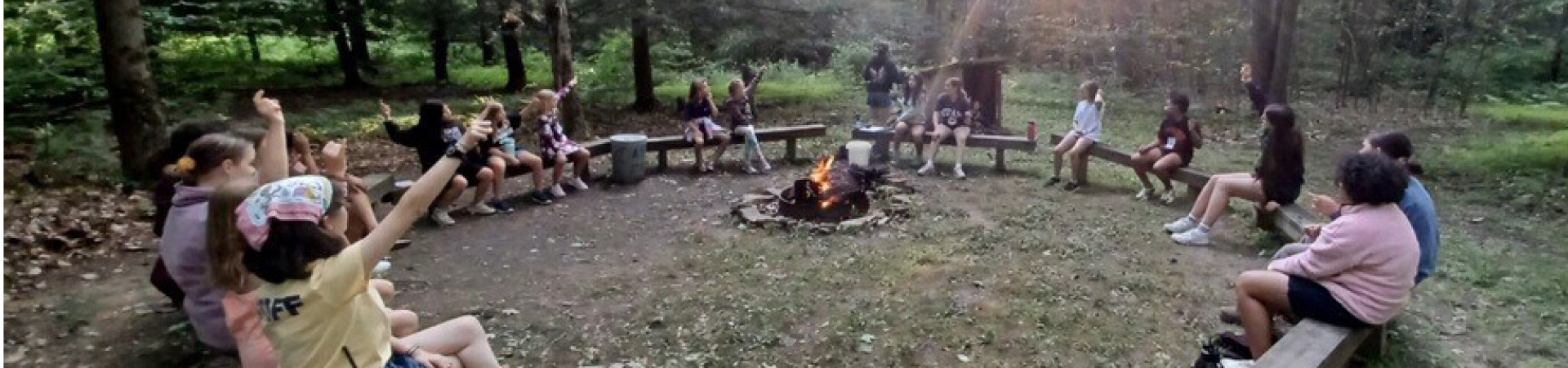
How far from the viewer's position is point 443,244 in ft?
23.0

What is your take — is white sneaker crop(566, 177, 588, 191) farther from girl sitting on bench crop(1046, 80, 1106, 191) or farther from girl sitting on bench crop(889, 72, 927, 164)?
girl sitting on bench crop(1046, 80, 1106, 191)

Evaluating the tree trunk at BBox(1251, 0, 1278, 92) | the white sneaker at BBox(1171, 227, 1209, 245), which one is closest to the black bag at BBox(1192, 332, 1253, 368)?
the white sneaker at BBox(1171, 227, 1209, 245)

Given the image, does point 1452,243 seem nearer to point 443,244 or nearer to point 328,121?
point 443,244

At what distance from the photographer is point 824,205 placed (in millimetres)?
7668

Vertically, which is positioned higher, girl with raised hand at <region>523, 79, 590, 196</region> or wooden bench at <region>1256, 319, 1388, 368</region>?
girl with raised hand at <region>523, 79, 590, 196</region>

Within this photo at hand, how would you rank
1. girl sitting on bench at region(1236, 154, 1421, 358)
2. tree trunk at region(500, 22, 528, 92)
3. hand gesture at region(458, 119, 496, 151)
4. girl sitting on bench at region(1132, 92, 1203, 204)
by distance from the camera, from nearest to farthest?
hand gesture at region(458, 119, 496, 151) → girl sitting on bench at region(1236, 154, 1421, 358) → girl sitting on bench at region(1132, 92, 1203, 204) → tree trunk at region(500, 22, 528, 92)

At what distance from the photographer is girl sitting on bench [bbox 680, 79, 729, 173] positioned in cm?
999

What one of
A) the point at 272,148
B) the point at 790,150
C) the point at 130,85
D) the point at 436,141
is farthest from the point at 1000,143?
the point at 130,85

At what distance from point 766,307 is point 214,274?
3006 millimetres

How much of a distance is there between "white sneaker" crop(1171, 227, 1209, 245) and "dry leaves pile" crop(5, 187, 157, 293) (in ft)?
24.8

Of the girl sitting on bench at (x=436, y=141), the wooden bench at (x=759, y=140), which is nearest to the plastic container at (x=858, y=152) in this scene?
the wooden bench at (x=759, y=140)

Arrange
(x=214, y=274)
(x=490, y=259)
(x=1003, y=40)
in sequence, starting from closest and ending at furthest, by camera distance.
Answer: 1. (x=214, y=274)
2. (x=490, y=259)
3. (x=1003, y=40)

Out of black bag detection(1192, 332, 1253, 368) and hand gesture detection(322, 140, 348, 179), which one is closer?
black bag detection(1192, 332, 1253, 368)

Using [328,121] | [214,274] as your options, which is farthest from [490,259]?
[328,121]
